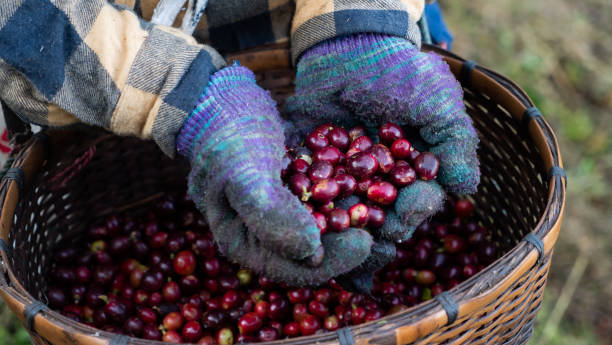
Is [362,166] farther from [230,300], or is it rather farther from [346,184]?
[230,300]

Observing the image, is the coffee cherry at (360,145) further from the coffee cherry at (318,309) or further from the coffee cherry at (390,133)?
the coffee cherry at (318,309)

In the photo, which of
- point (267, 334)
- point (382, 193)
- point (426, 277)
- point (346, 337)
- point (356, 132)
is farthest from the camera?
point (426, 277)

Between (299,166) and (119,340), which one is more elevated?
(299,166)

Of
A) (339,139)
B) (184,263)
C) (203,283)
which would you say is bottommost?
(203,283)

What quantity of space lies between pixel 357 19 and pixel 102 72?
96 centimetres

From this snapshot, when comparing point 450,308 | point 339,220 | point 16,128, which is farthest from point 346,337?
point 16,128

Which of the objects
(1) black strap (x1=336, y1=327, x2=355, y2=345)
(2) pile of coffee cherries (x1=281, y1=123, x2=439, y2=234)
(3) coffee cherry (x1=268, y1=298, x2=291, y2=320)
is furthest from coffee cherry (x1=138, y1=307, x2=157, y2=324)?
(1) black strap (x1=336, y1=327, x2=355, y2=345)

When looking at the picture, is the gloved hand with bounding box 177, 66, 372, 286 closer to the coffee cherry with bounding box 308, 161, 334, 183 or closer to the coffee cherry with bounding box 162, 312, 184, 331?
the coffee cherry with bounding box 308, 161, 334, 183

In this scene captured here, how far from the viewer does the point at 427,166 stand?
1820 millimetres

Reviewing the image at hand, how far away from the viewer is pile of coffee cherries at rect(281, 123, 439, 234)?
1.75 meters

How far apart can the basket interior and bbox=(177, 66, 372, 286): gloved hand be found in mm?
822

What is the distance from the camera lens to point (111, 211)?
2754mm

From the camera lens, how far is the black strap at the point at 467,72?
7.87ft

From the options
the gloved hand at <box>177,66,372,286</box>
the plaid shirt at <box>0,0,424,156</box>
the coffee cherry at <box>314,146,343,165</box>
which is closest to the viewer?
the gloved hand at <box>177,66,372,286</box>
